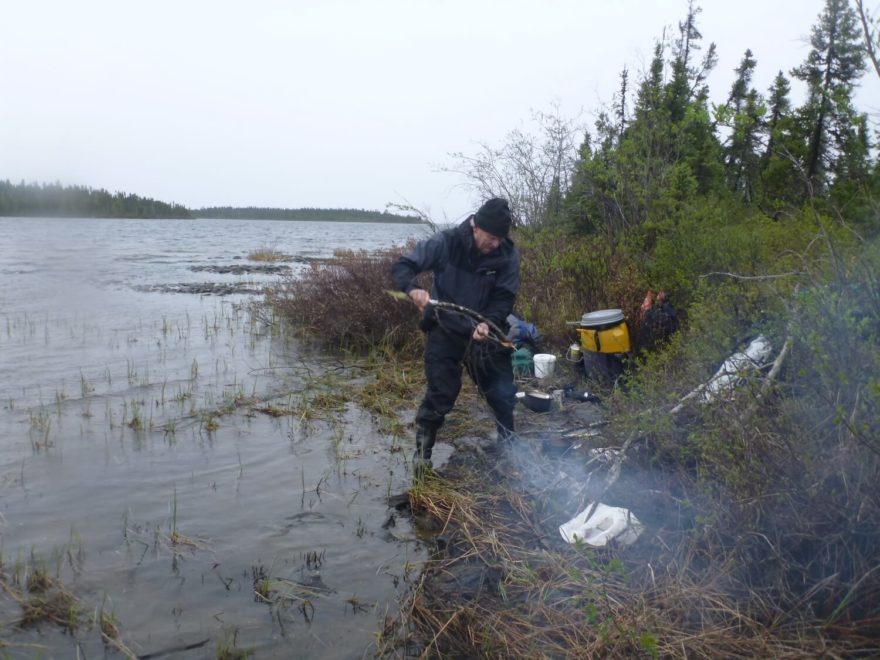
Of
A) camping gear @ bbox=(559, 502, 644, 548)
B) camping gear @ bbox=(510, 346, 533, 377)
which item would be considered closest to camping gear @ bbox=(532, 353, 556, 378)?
camping gear @ bbox=(510, 346, 533, 377)

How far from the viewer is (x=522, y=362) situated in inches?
323

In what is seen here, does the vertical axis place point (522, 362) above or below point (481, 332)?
below

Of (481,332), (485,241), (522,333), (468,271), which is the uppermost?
(485,241)

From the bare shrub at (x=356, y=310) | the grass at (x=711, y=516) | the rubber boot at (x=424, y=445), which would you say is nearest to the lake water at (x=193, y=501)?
the rubber boot at (x=424, y=445)

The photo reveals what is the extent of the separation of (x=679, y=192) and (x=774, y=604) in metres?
8.99

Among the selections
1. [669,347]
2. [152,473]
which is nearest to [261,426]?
[152,473]

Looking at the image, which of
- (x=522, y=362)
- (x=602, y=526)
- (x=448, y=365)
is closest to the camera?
(x=602, y=526)

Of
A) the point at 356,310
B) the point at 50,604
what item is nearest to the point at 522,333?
the point at 356,310

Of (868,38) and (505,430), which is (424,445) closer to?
(505,430)

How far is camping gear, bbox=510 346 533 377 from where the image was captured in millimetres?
8180

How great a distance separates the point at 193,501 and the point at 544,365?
428 cm

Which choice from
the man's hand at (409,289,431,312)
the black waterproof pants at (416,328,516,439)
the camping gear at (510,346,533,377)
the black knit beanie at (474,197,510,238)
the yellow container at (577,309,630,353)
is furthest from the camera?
the camping gear at (510,346,533,377)

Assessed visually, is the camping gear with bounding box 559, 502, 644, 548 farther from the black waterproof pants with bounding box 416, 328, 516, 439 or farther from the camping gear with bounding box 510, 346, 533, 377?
the camping gear with bounding box 510, 346, 533, 377

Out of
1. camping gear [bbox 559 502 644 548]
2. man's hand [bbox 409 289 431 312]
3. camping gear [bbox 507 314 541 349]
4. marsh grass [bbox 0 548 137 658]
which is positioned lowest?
marsh grass [bbox 0 548 137 658]
